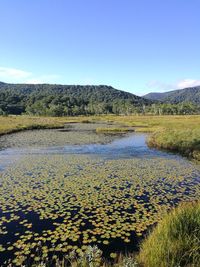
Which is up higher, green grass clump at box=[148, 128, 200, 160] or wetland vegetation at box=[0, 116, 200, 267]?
green grass clump at box=[148, 128, 200, 160]

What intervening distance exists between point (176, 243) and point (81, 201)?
7.33 m

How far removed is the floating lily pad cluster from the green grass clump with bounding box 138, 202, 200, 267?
2247 mm

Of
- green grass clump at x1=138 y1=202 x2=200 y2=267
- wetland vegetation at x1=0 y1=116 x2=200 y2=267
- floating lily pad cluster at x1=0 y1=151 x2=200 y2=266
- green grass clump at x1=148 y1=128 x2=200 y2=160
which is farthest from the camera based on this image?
green grass clump at x1=148 y1=128 x2=200 y2=160

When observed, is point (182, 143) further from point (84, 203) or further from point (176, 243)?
point (176, 243)

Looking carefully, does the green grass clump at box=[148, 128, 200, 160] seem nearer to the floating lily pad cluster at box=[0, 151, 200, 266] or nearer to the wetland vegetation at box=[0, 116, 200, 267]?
the wetland vegetation at box=[0, 116, 200, 267]

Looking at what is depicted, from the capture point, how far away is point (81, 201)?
1499 centimetres

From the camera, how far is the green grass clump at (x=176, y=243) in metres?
7.84

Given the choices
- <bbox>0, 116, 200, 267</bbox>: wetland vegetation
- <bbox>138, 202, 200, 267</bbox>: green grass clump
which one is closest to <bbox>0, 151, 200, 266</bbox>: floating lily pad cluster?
<bbox>0, 116, 200, 267</bbox>: wetland vegetation

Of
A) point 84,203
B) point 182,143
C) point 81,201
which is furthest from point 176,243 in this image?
point 182,143

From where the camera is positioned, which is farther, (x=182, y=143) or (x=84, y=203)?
(x=182, y=143)

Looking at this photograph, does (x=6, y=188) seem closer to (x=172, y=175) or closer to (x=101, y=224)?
(x=101, y=224)

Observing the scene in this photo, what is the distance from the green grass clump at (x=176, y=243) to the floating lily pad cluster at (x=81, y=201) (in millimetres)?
2247

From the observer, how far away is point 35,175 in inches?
813

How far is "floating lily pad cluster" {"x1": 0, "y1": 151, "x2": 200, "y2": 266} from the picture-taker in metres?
10.7
